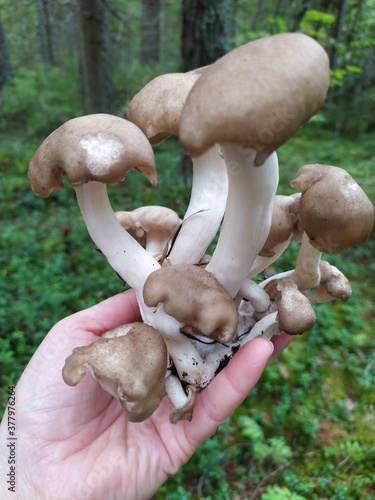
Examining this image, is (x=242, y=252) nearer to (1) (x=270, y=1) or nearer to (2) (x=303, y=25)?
(2) (x=303, y=25)

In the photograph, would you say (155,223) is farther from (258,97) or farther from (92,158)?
(258,97)

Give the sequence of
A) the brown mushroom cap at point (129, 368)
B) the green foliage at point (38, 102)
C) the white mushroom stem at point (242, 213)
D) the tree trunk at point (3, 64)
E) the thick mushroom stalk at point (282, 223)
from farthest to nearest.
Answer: the tree trunk at point (3, 64) < the green foliage at point (38, 102) < the thick mushroom stalk at point (282, 223) < the brown mushroom cap at point (129, 368) < the white mushroom stem at point (242, 213)

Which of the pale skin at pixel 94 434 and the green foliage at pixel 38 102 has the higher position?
the pale skin at pixel 94 434

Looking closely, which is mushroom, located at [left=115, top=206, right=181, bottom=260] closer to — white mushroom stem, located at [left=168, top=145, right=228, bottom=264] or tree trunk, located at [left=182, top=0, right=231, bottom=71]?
white mushroom stem, located at [left=168, top=145, right=228, bottom=264]

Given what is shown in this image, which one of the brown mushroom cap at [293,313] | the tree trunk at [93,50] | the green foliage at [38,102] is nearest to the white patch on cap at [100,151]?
the brown mushroom cap at [293,313]

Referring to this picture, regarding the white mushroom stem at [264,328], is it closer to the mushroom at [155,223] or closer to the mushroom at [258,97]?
the mushroom at [155,223]

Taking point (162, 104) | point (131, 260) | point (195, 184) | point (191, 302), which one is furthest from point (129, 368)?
point (162, 104)
